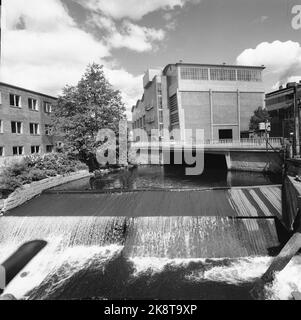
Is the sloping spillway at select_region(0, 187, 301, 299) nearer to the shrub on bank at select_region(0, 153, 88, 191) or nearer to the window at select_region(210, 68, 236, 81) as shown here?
the shrub on bank at select_region(0, 153, 88, 191)

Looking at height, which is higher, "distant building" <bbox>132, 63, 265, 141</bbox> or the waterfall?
"distant building" <bbox>132, 63, 265, 141</bbox>

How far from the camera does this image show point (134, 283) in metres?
8.66

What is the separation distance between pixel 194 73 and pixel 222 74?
6.34 metres

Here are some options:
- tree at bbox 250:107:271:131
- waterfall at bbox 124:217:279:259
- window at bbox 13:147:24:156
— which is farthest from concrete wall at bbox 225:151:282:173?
window at bbox 13:147:24:156

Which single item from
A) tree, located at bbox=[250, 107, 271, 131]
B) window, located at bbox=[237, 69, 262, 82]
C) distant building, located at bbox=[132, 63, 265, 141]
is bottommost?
tree, located at bbox=[250, 107, 271, 131]

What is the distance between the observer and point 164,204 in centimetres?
1300

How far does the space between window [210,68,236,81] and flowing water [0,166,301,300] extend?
4402cm

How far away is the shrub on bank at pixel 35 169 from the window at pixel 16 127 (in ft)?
26.8

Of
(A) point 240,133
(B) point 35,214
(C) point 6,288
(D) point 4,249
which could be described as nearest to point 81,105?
(B) point 35,214

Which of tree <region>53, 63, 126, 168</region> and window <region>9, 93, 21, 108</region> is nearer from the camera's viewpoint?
tree <region>53, 63, 126, 168</region>

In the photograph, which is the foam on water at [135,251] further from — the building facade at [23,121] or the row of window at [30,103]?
the row of window at [30,103]

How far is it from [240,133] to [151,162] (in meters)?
23.2

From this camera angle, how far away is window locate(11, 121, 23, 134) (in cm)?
2701
